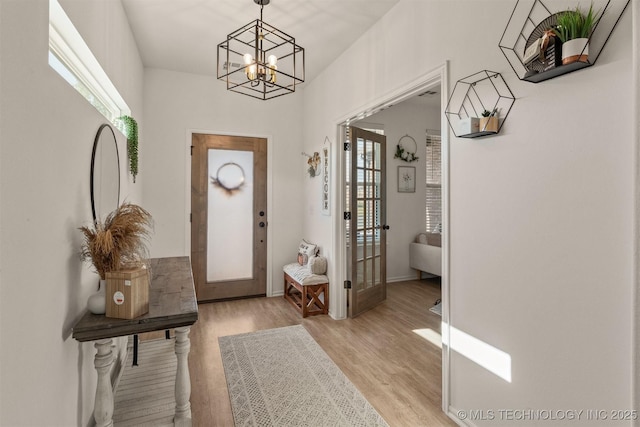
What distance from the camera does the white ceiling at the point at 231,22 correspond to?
263 cm

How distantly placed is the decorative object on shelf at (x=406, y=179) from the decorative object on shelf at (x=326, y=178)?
1948 mm

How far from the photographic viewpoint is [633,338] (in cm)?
113

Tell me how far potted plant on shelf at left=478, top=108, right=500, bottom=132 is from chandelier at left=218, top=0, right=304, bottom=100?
1031mm

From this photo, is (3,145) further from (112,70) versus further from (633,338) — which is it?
(633,338)

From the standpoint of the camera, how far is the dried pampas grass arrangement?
4.78ft

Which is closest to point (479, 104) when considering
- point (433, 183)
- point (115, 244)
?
point (115, 244)

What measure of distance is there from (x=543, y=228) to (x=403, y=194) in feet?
12.9

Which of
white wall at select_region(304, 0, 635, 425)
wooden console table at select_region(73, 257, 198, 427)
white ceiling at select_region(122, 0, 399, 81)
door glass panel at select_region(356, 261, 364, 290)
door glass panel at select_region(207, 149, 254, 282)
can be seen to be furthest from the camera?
door glass panel at select_region(207, 149, 254, 282)

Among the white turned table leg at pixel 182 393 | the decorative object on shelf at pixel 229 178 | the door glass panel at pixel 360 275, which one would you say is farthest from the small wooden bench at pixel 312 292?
the white turned table leg at pixel 182 393

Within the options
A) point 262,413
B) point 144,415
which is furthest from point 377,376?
point 144,415

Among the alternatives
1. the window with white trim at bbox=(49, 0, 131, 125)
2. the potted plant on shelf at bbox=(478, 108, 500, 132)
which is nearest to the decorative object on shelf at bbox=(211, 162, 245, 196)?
the window with white trim at bbox=(49, 0, 131, 125)

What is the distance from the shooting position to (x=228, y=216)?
4.29 m

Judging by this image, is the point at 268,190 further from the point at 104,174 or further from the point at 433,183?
the point at 433,183

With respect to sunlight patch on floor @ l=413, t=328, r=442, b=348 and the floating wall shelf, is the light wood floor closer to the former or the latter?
sunlight patch on floor @ l=413, t=328, r=442, b=348
